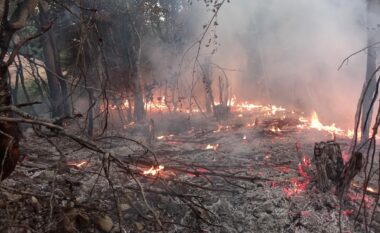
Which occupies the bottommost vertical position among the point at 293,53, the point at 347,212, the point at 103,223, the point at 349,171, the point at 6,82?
the point at 347,212

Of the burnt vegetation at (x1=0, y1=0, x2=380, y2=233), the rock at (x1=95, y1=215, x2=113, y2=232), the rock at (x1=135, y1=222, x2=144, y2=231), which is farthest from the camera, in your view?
the rock at (x1=135, y1=222, x2=144, y2=231)

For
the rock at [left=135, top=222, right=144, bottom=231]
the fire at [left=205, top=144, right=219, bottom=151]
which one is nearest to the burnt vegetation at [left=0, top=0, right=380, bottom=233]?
the rock at [left=135, top=222, right=144, bottom=231]

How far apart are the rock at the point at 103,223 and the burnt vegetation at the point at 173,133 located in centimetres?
4

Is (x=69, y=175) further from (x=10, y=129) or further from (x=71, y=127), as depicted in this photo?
(x=71, y=127)

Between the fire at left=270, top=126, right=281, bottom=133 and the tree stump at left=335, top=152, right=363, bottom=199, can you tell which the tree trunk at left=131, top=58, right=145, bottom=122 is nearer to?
the fire at left=270, top=126, right=281, bottom=133

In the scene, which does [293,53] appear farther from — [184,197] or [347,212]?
[184,197]

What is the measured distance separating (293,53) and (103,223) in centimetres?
1410

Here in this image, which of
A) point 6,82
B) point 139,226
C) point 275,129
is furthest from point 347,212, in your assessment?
point 275,129

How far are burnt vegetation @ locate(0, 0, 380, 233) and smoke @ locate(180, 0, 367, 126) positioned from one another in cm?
7

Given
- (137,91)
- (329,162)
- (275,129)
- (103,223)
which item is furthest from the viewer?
(137,91)

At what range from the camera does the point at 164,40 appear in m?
14.5

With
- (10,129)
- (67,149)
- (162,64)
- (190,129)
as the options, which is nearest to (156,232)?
Result: (10,129)

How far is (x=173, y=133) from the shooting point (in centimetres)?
1155

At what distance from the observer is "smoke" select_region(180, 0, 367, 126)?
14.7 m
